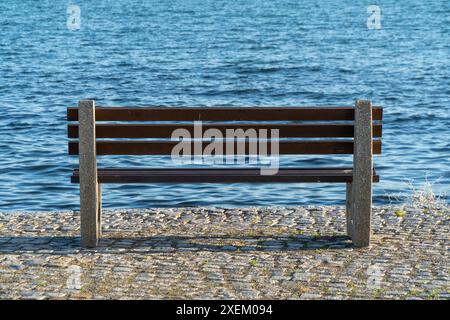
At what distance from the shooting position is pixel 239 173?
317 inches

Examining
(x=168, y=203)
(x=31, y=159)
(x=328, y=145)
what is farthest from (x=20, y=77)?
(x=328, y=145)

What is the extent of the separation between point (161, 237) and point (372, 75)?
82.3 feet

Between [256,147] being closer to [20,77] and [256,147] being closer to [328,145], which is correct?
[328,145]

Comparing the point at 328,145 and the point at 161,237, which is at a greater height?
the point at 328,145

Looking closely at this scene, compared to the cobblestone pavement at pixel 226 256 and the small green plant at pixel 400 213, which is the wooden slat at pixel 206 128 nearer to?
the cobblestone pavement at pixel 226 256

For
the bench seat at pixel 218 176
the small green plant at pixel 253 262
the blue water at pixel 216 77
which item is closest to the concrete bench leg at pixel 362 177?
the bench seat at pixel 218 176

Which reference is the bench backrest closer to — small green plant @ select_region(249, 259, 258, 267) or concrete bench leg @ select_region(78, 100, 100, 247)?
concrete bench leg @ select_region(78, 100, 100, 247)

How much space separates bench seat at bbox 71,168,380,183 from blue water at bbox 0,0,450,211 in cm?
505

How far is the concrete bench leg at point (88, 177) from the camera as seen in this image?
25.8 ft

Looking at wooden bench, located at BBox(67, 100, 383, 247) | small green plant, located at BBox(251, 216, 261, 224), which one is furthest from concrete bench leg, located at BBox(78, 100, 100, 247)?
small green plant, located at BBox(251, 216, 261, 224)

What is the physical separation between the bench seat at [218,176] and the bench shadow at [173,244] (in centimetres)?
49

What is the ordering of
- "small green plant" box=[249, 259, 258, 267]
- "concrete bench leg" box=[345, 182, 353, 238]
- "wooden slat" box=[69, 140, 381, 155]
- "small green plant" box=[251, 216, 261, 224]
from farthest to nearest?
"small green plant" box=[251, 216, 261, 224], "concrete bench leg" box=[345, 182, 353, 238], "wooden slat" box=[69, 140, 381, 155], "small green plant" box=[249, 259, 258, 267]

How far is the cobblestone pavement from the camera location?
675cm
